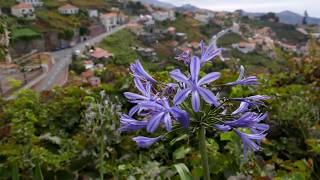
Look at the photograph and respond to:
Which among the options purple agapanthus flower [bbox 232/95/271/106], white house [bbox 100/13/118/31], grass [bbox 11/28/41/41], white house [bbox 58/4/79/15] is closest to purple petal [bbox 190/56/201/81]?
purple agapanthus flower [bbox 232/95/271/106]

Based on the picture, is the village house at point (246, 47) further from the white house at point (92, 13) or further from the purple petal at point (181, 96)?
the purple petal at point (181, 96)

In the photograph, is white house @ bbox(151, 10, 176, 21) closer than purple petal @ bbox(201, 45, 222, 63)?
No

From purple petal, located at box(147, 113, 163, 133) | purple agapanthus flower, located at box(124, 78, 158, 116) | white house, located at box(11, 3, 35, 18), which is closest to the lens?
purple petal, located at box(147, 113, 163, 133)

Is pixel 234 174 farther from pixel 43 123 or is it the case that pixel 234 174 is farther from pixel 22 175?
pixel 43 123

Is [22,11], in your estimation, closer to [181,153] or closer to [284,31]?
[284,31]

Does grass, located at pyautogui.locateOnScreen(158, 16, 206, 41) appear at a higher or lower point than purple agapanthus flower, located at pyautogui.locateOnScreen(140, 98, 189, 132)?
lower

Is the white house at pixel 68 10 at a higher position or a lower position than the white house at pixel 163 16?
higher

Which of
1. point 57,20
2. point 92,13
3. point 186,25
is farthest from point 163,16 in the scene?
point 57,20

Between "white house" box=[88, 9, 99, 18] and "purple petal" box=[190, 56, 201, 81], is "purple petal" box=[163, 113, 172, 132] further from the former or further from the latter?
"white house" box=[88, 9, 99, 18]

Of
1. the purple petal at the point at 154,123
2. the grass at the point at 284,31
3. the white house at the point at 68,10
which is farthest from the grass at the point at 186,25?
the purple petal at the point at 154,123
